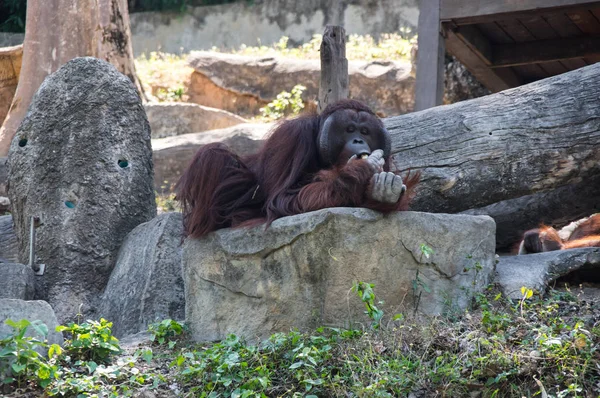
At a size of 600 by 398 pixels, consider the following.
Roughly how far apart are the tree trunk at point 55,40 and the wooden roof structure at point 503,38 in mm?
3154

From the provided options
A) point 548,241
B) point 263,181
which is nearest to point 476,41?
point 548,241

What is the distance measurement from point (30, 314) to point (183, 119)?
7.24 m

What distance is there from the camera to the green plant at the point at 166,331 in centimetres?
400

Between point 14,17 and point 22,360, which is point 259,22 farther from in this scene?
point 22,360

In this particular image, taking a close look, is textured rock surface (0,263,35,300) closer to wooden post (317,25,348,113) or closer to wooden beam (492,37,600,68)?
wooden post (317,25,348,113)

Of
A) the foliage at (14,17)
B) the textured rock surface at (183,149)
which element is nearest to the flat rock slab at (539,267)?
the textured rock surface at (183,149)

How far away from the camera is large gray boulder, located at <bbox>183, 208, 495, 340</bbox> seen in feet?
12.3

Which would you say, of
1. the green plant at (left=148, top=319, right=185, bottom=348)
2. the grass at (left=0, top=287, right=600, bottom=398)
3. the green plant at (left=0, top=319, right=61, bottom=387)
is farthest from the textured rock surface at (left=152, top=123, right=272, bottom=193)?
the green plant at (left=0, top=319, right=61, bottom=387)

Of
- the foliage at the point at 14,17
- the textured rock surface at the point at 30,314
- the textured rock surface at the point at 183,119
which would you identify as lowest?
the textured rock surface at the point at 183,119

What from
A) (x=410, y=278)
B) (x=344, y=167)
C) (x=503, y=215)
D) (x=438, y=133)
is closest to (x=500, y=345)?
(x=410, y=278)

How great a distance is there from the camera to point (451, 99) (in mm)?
8570

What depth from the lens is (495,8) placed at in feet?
21.3

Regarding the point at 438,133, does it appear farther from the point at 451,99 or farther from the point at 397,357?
the point at 451,99

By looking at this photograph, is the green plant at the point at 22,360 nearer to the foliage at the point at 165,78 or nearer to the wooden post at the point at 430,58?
the wooden post at the point at 430,58
